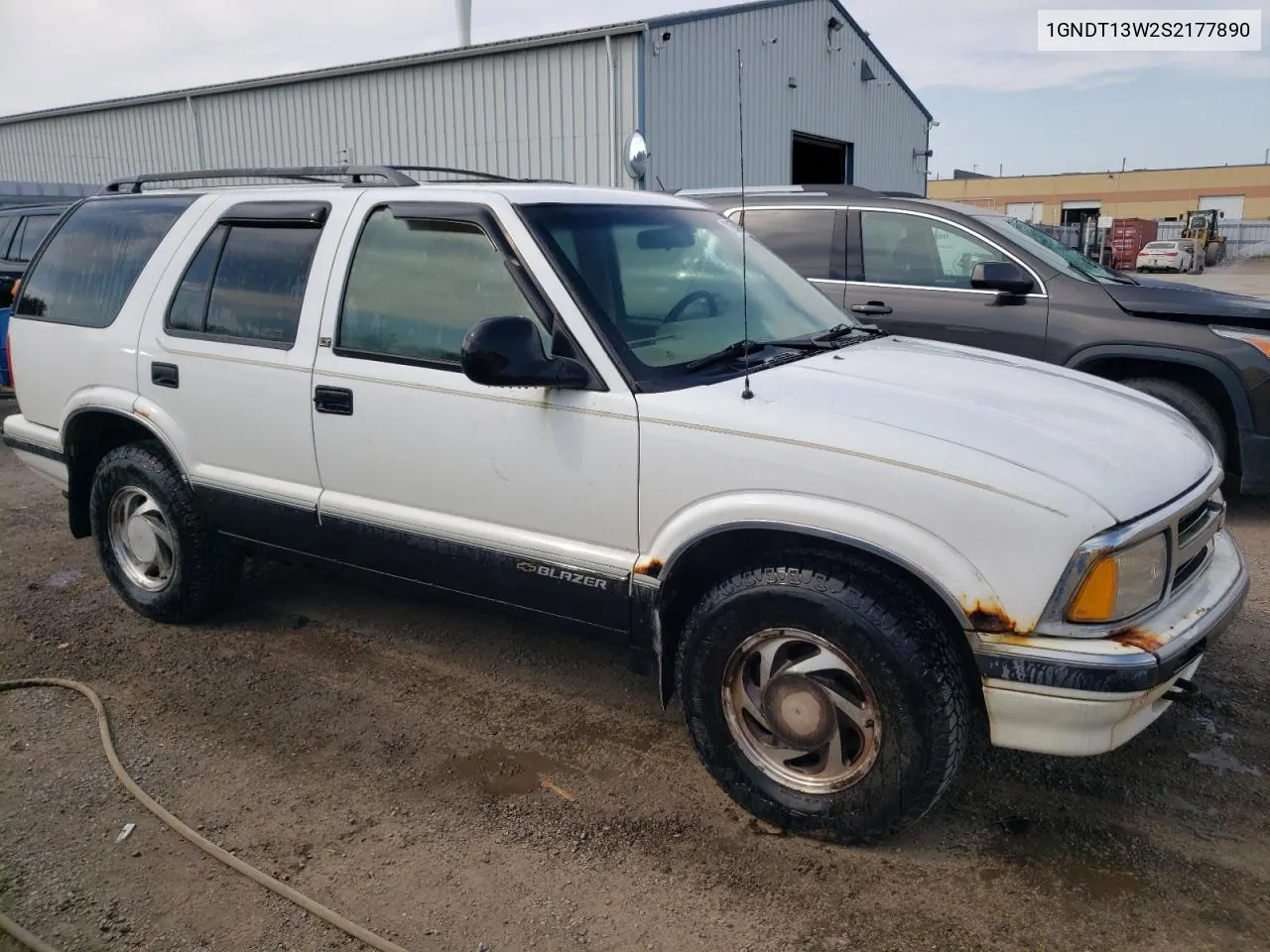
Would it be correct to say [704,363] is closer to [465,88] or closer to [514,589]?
[514,589]

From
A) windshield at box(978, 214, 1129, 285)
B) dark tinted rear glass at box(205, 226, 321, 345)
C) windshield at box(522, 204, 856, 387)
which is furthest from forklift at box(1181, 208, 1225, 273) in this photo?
dark tinted rear glass at box(205, 226, 321, 345)

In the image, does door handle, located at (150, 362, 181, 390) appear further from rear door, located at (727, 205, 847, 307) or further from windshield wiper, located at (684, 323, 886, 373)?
rear door, located at (727, 205, 847, 307)

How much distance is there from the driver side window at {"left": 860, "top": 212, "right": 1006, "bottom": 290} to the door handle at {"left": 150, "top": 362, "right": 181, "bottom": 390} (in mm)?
4402

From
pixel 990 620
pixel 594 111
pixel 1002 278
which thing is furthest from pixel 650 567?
pixel 594 111

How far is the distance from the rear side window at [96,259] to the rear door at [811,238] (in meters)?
3.70

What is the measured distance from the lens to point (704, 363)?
3.13 metres

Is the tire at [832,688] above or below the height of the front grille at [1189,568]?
below

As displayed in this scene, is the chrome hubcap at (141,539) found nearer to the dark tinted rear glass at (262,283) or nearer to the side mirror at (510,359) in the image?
the dark tinted rear glass at (262,283)

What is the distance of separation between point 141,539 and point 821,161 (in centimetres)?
1683

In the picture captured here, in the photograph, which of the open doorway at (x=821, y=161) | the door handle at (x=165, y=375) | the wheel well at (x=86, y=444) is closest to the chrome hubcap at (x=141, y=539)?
the wheel well at (x=86, y=444)

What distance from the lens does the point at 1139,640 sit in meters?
2.49

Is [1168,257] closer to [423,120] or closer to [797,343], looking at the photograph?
[423,120]

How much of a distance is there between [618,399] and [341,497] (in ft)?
4.21

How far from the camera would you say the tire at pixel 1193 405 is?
5789mm
